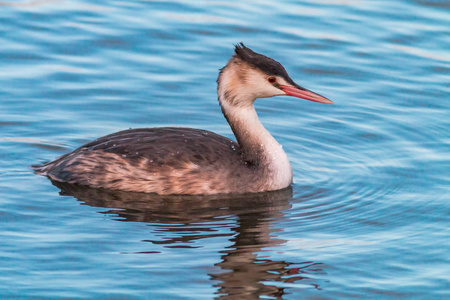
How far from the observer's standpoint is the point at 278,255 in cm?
830

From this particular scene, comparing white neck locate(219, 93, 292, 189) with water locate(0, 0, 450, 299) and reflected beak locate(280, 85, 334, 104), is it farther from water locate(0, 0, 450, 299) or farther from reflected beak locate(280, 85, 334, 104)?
reflected beak locate(280, 85, 334, 104)

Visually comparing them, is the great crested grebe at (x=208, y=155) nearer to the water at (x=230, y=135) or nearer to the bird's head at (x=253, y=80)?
the bird's head at (x=253, y=80)

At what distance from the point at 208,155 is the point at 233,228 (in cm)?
111

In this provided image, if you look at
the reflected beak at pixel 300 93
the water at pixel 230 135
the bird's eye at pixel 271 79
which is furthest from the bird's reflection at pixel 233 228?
the bird's eye at pixel 271 79

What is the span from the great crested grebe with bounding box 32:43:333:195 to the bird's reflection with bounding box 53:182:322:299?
117 mm

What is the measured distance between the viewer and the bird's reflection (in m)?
7.79

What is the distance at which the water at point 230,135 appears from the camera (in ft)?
25.9

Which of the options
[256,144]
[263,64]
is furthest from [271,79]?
[256,144]

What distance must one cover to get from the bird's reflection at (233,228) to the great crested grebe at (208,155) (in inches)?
4.6

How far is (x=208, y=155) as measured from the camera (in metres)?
9.73

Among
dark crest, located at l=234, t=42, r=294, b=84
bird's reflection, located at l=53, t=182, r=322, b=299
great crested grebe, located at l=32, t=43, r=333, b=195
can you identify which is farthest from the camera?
dark crest, located at l=234, t=42, r=294, b=84

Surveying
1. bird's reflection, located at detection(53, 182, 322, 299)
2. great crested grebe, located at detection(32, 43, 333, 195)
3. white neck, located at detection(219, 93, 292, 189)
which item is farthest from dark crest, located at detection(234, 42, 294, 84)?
bird's reflection, located at detection(53, 182, 322, 299)

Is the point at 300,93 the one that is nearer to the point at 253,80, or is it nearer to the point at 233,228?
the point at 253,80

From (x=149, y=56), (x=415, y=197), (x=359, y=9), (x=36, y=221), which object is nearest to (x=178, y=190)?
(x=36, y=221)
